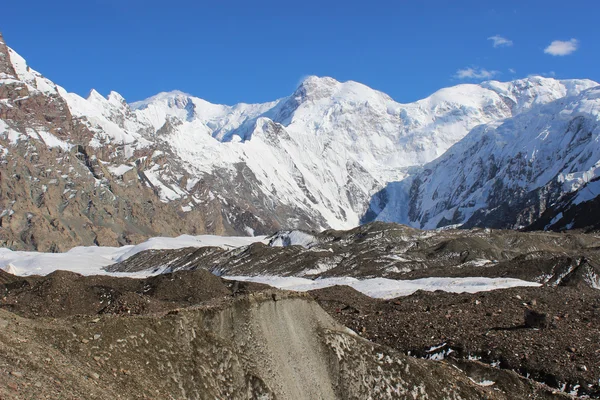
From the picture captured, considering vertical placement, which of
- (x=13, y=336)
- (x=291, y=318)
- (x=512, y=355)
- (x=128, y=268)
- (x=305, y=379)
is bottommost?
(x=512, y=355)

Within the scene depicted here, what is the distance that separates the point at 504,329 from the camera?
133 ft

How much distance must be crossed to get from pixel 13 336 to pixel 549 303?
119 ft

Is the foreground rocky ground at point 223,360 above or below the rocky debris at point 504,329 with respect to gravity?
above

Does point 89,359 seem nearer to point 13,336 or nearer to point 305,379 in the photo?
point 13,336

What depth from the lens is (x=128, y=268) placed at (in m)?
193

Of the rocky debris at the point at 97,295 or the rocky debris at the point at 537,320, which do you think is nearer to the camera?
the rocky debris at the point at 537,320

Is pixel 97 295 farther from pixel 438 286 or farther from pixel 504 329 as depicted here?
pixel 438 286

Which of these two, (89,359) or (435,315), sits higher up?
(89,359)

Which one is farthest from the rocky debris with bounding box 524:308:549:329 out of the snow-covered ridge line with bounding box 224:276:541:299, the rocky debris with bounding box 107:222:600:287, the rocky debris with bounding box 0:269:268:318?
the rocky debris with bounding box 107:222:600:287

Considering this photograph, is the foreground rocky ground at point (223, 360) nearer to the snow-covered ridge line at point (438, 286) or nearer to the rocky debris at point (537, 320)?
the rocky debris at point (537, 320)

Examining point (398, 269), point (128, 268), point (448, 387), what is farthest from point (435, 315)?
point (128, 268)

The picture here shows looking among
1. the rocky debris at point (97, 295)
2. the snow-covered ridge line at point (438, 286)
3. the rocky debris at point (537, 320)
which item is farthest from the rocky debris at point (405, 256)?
the rocky debris at point (537, 320)

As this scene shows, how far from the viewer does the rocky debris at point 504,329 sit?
34969 millimetres

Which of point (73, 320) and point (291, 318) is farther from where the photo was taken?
point (291, 318)
